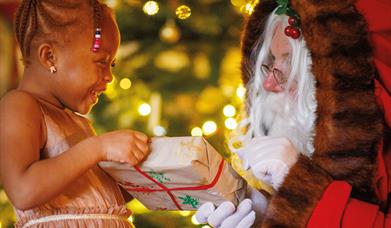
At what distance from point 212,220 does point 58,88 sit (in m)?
0.41

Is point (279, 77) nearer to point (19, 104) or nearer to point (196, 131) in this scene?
point (19, 104)

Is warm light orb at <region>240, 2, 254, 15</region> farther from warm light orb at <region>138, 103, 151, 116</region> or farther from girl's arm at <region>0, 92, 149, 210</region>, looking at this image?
warm light orb at <region>138, 103, 151, 116</region>

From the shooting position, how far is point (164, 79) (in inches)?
85.3

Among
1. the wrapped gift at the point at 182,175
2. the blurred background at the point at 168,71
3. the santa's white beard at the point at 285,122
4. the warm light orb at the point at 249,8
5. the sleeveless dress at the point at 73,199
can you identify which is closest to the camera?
the wrapped gift at the point at 182,175

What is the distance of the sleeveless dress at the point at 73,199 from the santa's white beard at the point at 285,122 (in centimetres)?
37

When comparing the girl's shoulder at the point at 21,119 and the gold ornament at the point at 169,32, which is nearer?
the girl's shoulder at the point at 21,119

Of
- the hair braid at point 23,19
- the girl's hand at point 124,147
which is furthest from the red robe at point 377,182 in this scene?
the hair braid at point 23,19

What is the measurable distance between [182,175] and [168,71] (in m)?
1.17

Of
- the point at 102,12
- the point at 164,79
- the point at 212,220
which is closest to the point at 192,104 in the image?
the point at 164,79

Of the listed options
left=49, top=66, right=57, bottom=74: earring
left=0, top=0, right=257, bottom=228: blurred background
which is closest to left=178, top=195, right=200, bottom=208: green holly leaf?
left=49, top=66, right=57, bottom=74: earring

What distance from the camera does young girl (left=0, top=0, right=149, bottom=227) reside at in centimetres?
110

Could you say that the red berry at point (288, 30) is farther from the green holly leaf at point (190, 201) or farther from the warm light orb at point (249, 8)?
the green holly leaf at point (190, 201)

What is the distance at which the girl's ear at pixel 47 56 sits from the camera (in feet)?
4.01

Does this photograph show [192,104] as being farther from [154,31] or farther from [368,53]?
[368,53]
